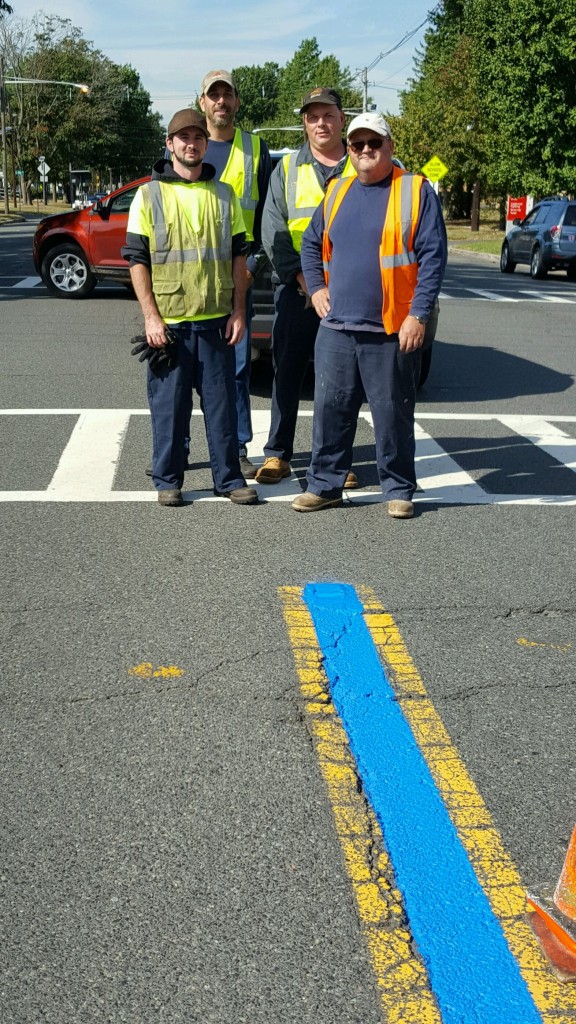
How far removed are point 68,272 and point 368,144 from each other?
41.6 feet

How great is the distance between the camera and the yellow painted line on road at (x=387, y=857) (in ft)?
8.16

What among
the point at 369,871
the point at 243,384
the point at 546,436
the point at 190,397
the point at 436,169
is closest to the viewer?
the point at 369,871

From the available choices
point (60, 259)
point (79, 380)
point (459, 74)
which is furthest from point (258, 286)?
point (459, 74)

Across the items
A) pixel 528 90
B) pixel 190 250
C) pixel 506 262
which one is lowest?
pixel 506 262

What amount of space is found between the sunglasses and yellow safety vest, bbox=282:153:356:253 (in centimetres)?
68

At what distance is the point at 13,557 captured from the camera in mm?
5426

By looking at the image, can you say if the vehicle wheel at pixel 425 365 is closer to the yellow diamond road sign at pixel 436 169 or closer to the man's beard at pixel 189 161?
the man's beard at pixel 189 161

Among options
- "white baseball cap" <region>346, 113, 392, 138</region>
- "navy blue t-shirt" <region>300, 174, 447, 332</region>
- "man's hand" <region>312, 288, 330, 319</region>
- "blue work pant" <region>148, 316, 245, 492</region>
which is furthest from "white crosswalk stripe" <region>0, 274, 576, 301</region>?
"white baseball cap" <region>346, 113, 392, 138</region>

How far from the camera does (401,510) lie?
20.4 feet

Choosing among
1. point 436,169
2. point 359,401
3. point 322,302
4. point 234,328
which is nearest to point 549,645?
point 359,401

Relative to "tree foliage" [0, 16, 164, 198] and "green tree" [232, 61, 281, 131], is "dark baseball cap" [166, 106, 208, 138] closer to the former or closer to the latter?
"tree foliage" [0, 16, 164, 198]

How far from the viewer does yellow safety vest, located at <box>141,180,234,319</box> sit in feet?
19.6

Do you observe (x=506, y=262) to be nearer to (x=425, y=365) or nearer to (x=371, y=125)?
(x=425, y=365)

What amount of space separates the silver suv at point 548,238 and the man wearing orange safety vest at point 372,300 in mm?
20504
